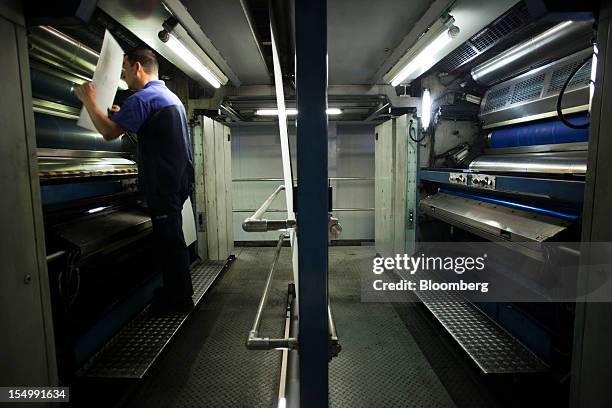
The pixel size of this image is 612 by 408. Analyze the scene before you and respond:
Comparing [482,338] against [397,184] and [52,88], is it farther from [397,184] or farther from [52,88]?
[52,88]

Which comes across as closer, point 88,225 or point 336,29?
point 88,225

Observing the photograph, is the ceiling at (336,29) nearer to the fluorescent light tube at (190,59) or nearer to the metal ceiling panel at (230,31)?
the metal ceiling panel at (230,31)

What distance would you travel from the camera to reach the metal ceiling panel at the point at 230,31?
258 centimetres

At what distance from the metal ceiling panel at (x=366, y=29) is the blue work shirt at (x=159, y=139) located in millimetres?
1479

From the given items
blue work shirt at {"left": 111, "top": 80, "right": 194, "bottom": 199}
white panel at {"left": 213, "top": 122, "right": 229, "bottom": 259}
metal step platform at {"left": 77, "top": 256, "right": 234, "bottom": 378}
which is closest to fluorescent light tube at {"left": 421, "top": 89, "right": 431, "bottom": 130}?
white panel at {"left": 213, "top": 122, "right": 229, "bottom": 259}

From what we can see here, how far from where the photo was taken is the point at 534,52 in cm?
324

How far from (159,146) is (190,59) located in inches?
60.2

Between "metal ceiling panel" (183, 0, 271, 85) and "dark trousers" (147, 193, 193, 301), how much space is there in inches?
58.9

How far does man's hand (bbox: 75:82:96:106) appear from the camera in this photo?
1.91 meters

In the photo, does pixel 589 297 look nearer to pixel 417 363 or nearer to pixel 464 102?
pixel 417 363

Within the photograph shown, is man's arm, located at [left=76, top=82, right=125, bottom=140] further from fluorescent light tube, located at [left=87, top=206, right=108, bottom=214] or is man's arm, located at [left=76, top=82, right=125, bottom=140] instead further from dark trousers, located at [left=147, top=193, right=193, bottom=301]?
fluorescent light tube, located at [left=87, top=206, right=108, bottom=214]

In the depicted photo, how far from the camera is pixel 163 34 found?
2.67 m

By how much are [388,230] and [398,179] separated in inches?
35.2

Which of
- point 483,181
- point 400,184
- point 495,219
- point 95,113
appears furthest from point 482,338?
point 95,113
